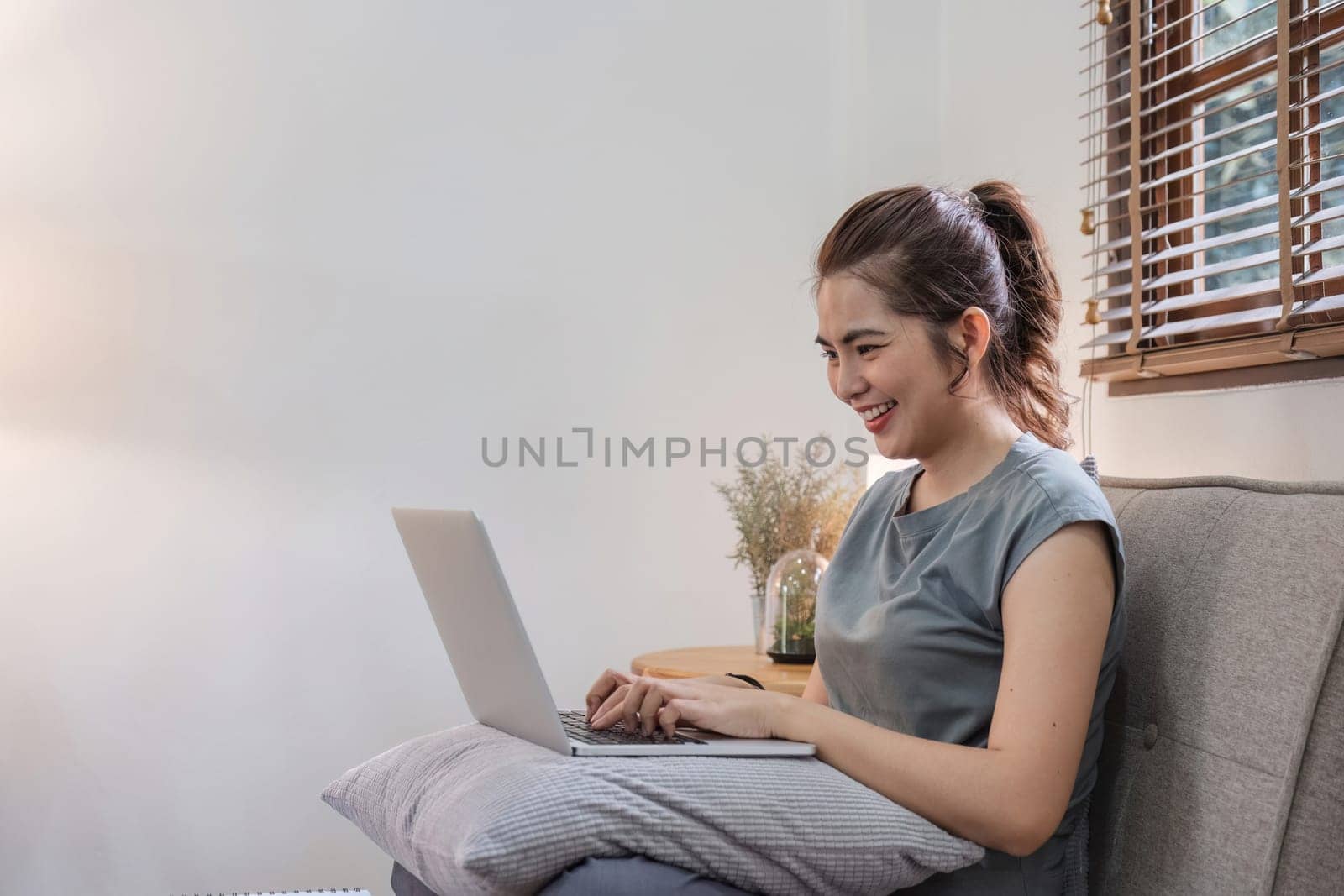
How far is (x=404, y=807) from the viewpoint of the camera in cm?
104

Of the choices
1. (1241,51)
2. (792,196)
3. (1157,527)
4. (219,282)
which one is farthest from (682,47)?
(1157,527)

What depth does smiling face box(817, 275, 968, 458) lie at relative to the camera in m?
1.28

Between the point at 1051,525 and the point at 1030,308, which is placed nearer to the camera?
the point at 1051,525

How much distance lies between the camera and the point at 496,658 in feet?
3.67

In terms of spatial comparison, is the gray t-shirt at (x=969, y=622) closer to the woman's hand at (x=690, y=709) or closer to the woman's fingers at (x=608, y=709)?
the woman's hand at (x=690, y=709)

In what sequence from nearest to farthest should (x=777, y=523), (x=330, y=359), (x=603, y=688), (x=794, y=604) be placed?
(x=603, y=688)
(x=794, y=604)
(x=777, y=523)
(x=330, y=359)

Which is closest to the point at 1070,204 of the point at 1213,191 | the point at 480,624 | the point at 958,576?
the point at 1213,191

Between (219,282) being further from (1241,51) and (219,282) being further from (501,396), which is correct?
(1241,51)

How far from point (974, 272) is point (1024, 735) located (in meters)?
0.52

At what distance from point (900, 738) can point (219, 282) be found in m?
1.99

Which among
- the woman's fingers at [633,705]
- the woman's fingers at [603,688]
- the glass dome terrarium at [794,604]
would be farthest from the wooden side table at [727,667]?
the woman's fingers at [633,705]

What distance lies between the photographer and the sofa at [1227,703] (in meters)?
0.96

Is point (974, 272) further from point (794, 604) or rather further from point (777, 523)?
point (777, 523)

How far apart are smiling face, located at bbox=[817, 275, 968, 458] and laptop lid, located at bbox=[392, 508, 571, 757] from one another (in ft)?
1.46
